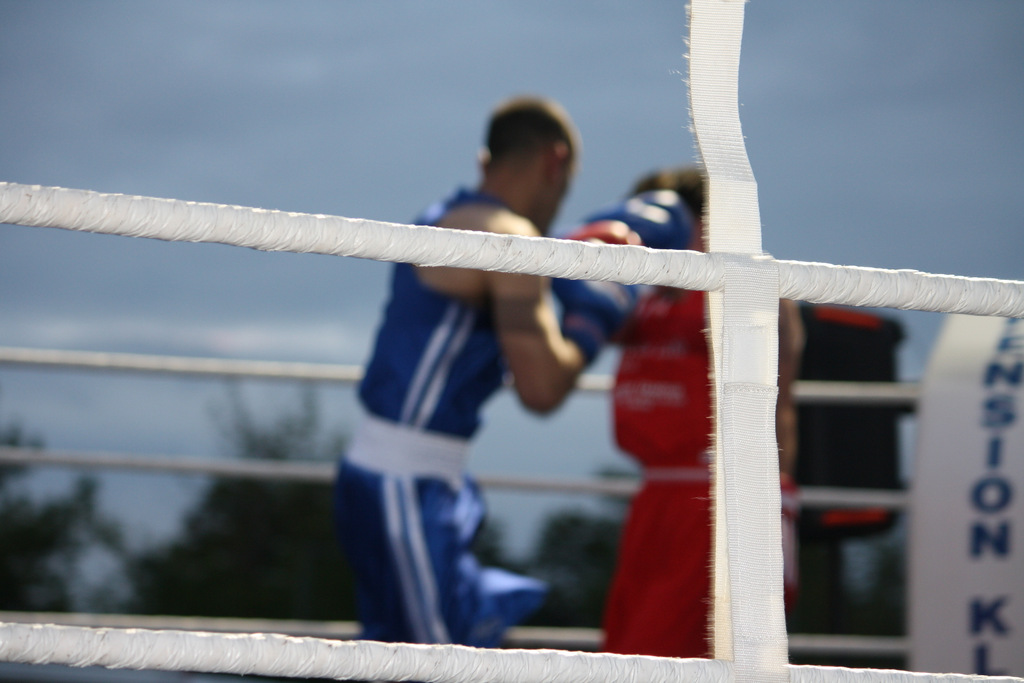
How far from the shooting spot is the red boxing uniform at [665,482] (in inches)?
79.0

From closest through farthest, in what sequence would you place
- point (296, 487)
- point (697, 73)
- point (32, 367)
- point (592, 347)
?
point (697, 73) → point (592, 347) → point (32, 367) → point (296, 487)

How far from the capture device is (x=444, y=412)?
1806 mm

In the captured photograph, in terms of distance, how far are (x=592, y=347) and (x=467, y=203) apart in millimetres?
366

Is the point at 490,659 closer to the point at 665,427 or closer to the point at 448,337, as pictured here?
the point at 448,337

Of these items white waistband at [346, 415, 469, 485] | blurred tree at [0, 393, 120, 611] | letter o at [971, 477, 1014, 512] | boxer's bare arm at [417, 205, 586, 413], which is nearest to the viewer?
boxer's bare arm at [417, 205, 586, 413]

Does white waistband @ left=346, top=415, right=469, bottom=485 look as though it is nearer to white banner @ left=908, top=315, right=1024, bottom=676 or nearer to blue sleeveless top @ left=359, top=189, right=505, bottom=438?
blue sleeveless top @ left=359, top=189, right=505, bottom=438

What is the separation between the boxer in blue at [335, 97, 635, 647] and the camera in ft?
5.58

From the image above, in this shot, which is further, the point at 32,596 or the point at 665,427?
the point at 32,596

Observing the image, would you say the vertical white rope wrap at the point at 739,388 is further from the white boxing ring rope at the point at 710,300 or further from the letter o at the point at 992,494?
the letter o at the point at 992,494

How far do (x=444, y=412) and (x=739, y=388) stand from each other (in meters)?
1.14

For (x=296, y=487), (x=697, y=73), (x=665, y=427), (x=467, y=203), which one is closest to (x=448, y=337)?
(x=467, y=203)

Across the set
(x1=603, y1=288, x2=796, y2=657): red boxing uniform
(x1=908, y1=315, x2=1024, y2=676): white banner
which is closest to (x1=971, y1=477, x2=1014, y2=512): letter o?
(x1=908, y1=315, x2=1024, y2=676): white banner

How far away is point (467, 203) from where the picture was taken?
183 centimetres

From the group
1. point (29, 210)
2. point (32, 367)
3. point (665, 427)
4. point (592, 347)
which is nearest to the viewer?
point (29, 210)
